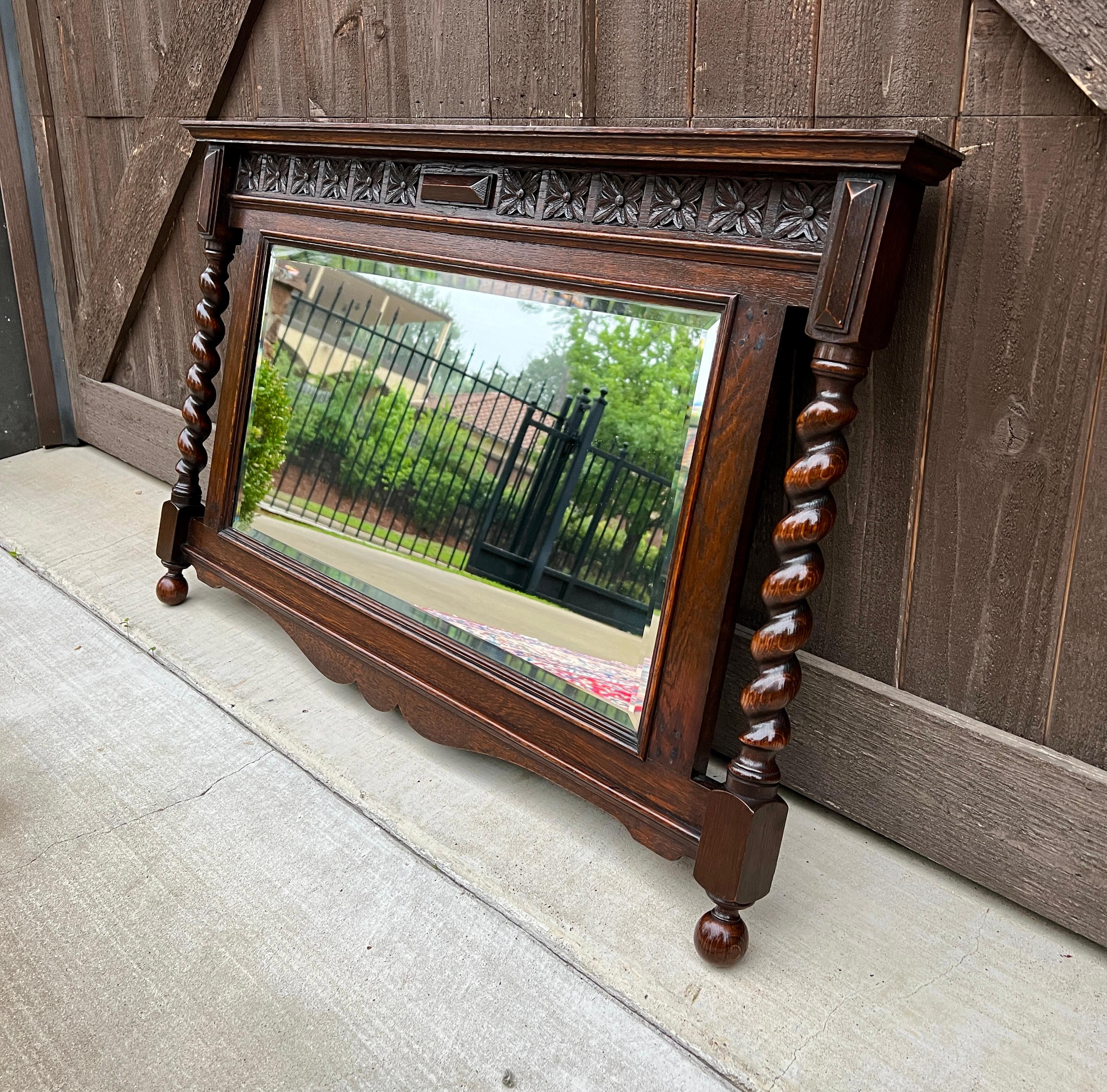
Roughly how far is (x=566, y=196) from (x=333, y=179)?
0.70m

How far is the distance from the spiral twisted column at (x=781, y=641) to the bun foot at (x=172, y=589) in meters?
1.67

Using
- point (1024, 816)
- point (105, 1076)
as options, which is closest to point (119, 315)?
point (105, 1076)

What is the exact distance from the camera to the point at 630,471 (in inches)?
64.4

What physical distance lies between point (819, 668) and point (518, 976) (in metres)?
0.79

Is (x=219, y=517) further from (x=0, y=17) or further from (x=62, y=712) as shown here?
(x=0, y=17)

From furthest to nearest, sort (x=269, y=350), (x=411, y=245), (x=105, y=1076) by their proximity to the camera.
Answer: (x=269, y=350)
(x=411, y=245)
(x=105, y=1076)

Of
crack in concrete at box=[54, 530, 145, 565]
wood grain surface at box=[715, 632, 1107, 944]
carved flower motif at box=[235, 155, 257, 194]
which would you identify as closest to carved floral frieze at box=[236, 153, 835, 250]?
carved flower motif at box=[235, 155, 257, 194]

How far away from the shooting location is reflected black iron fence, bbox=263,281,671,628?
1.67m

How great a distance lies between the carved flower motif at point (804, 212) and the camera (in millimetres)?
1355

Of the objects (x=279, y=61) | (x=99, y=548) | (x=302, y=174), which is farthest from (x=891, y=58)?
(x=99, y=548)

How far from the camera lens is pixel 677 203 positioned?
4.97 feet

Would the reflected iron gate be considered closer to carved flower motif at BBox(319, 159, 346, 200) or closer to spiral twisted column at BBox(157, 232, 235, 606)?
carved flower motif at BBox(319, 159, 346, 200)

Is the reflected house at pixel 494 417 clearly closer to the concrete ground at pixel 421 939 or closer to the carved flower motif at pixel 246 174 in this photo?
the concrete ground at pixel 421 939

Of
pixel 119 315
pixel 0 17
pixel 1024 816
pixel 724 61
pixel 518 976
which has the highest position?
pixel 0 17
